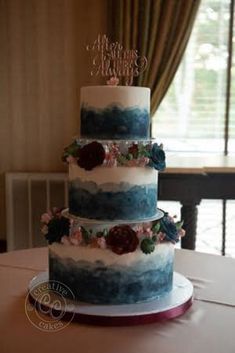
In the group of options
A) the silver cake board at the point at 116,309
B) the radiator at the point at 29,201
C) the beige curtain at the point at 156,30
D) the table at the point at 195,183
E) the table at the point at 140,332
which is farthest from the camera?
the radiator at the point at 29,201

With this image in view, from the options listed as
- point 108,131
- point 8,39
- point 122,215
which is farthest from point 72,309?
point 8,39

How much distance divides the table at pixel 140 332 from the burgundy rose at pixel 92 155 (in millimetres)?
412

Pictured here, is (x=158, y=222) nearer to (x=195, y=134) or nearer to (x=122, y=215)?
(x=122, y=215)

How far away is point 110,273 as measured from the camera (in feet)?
4.32

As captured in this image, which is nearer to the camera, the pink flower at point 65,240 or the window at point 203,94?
the pink flower at point 65,240

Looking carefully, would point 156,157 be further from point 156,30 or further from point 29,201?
point 29,201

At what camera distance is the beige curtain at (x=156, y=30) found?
3.29 meters

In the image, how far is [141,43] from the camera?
10.9 feet

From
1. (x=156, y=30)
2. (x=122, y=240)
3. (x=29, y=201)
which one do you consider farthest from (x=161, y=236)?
(x=29, y=201)

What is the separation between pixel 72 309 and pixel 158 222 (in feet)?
1.08

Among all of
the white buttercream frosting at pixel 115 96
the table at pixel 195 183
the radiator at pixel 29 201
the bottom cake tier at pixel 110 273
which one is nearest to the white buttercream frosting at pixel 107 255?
the bottom cake tier at pixel 110 273

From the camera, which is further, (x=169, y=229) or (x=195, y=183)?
(x=195, y=183)

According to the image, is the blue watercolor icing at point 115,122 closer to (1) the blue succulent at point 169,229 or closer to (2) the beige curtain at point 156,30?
(1) the blue succulent at point 169,229

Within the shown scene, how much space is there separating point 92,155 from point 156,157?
186mm
